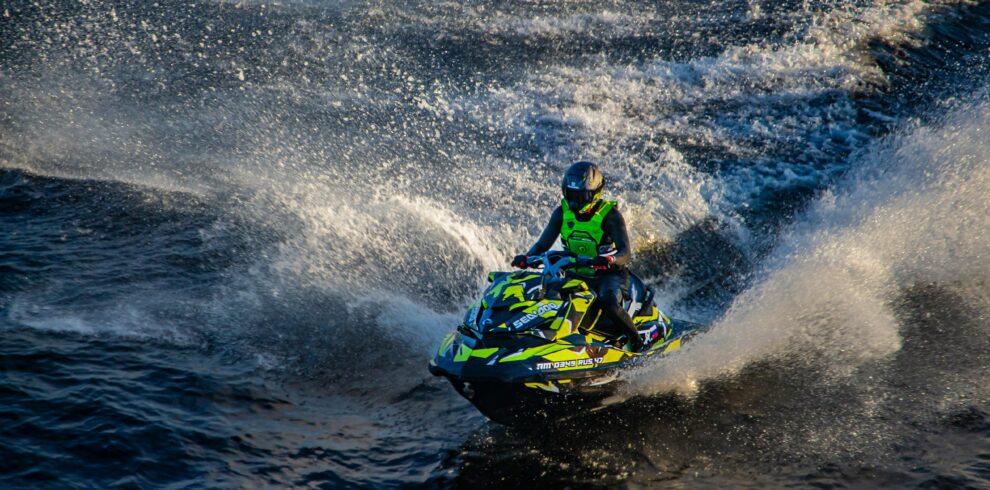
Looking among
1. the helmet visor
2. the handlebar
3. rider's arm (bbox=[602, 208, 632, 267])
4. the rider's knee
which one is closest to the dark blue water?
the rider's knee

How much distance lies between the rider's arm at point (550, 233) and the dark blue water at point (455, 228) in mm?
1580

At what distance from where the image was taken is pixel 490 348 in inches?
281

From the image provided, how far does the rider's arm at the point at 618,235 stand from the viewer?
26.2ft

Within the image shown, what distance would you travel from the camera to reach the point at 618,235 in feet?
26.6

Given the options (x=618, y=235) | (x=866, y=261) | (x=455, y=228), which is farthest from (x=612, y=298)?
(x=866, y=261)

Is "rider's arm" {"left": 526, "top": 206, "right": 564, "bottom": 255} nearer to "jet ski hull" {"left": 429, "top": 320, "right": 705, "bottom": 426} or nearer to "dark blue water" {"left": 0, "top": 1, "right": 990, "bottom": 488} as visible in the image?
"jet ski hull" {"left": 429, "top": 320, "right": 705, "bottom": 426}

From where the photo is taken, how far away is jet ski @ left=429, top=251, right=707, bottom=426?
703 centimetres

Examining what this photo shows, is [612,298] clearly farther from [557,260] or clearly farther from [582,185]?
[582,185]

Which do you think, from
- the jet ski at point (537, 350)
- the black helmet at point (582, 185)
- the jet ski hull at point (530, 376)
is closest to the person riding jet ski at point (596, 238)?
the black helmet at point (582, 185)

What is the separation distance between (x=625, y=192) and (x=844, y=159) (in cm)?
381

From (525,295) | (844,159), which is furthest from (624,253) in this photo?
(844,159)

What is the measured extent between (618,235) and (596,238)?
246 millimetres

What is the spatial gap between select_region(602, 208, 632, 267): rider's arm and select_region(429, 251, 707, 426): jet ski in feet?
1.28

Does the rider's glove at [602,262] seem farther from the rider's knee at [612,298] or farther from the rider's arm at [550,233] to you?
the rider's arm at [550,233]
